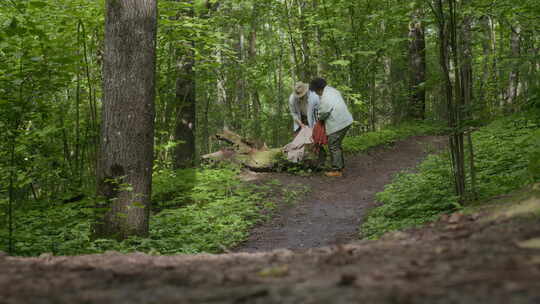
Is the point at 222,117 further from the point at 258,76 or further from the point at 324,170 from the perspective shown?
the point at 324,170

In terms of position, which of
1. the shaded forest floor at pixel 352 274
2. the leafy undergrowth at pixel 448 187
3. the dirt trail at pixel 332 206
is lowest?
the dirt trail at pixel 332 206

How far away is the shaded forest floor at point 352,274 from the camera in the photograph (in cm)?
164

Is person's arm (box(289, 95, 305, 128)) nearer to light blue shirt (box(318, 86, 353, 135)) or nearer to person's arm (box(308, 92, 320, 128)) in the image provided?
person's arm (box(308, 92, 320, 128))

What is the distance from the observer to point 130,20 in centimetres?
500

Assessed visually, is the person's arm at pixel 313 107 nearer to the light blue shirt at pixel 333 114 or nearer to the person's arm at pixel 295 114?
the light blue shirt at pixel 333 114

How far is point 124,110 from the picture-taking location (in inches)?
198

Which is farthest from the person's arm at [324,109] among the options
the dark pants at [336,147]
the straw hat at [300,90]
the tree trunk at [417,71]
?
the tree trunk at [417,71]

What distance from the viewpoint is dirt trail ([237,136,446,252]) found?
629cm

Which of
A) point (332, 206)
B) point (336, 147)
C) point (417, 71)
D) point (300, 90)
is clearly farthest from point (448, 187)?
point (417, 71)

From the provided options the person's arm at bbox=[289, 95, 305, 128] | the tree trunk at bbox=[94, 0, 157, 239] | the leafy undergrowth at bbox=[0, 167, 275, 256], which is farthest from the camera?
the person's arm at bbox=[289, 95, 305, 128]

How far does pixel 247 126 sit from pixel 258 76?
102 inches

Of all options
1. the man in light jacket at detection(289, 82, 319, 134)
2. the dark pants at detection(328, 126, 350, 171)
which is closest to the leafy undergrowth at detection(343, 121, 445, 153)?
the man in light jacket at detection(289, 82, 319, 134)

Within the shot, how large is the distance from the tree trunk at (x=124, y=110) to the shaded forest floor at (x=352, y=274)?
2018mm

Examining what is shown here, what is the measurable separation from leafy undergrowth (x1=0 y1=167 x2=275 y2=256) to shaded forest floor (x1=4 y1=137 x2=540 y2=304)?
157 cm
